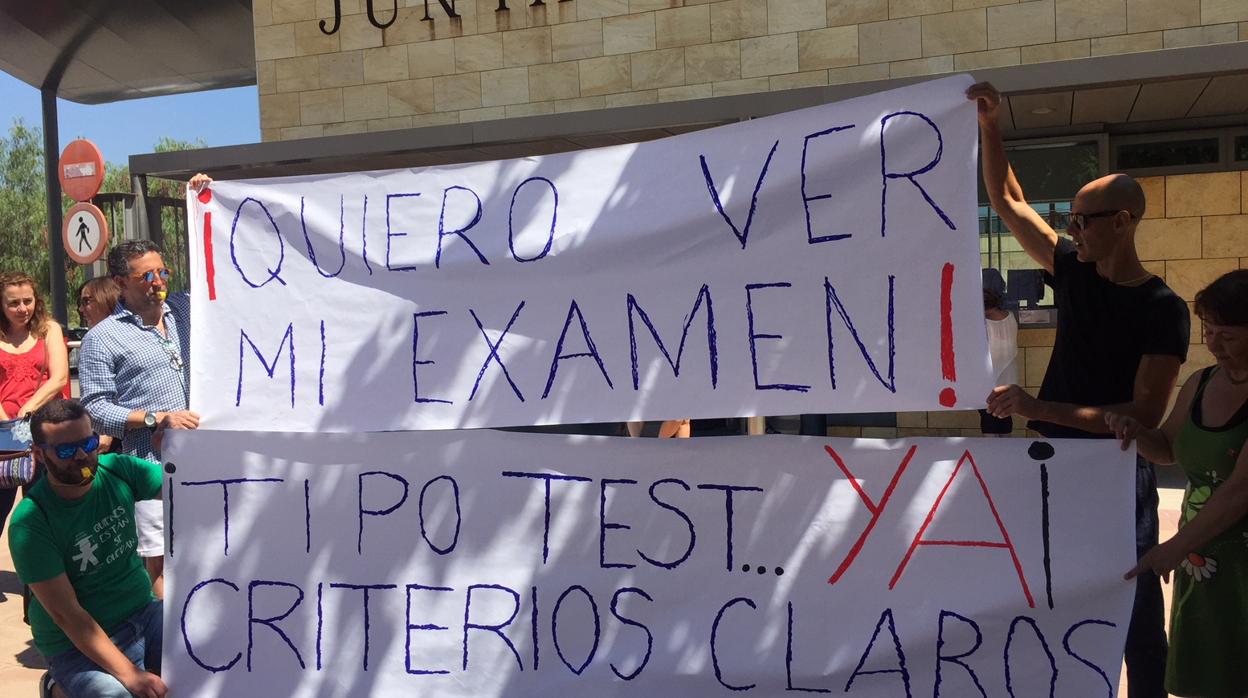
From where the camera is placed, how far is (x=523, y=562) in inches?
120

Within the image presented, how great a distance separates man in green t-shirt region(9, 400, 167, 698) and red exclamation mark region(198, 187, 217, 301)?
20.2 inches

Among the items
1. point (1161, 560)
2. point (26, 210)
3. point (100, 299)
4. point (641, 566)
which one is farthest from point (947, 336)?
point (26, 210)

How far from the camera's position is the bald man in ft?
8.60

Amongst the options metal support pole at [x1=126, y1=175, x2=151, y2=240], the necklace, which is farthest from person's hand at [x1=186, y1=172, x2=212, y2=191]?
metal support pole at [x1=126, y1=175, x2=151, y2=240]

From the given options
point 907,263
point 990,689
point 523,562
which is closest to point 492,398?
point 523,562

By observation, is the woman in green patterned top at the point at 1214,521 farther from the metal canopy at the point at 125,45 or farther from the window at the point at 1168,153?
the metal canopy at the point at 125,45

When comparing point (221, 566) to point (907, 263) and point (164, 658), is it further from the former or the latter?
point (907, 263)

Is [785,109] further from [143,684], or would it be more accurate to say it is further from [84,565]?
[143,684]

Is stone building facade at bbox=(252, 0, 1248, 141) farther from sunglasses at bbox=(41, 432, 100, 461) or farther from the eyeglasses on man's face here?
sunglasses at bbox=(41, 432, 100, 461)

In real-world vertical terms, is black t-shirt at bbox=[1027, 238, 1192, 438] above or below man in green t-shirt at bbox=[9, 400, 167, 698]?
above

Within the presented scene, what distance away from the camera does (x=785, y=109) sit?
21.6 ft

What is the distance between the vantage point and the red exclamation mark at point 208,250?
3.26 m

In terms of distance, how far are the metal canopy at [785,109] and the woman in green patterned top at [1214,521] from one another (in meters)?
3.91

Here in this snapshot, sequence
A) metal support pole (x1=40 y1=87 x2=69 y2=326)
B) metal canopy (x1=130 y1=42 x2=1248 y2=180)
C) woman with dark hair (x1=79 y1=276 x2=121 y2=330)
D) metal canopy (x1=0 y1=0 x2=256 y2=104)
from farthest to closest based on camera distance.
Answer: metal support pole (x1=40 y1=87 x2=69 y2=326) → metal canopy (x1=0 y1=0 x2=256 y2=104) → metal canopy (x1=130 y1=42 x2=1248 y2=180) → woman with dark hair (x1=79 y1=276 x2=121 y2=330)
